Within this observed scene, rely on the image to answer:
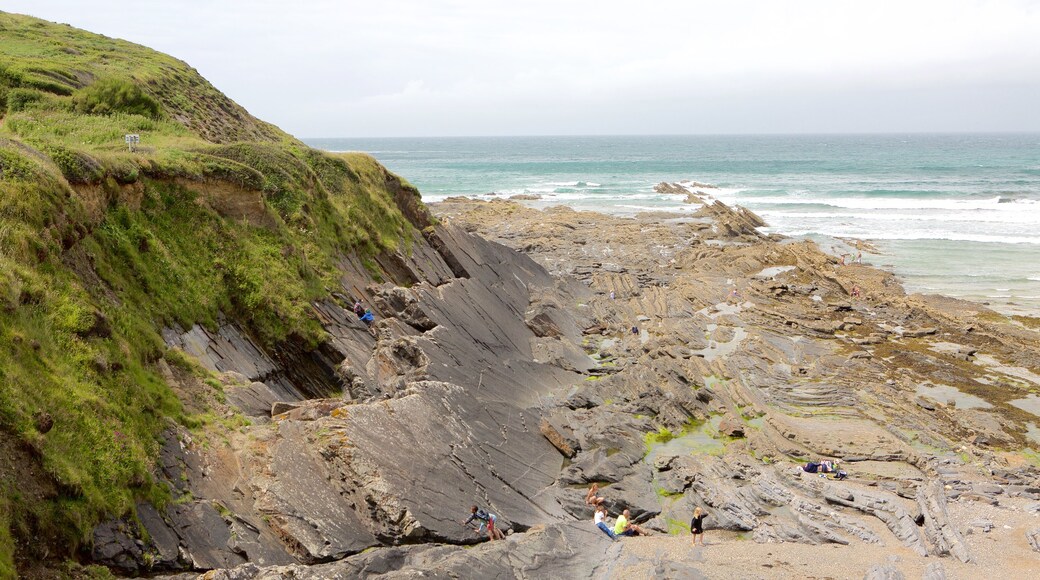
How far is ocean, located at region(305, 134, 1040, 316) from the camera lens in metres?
53.7

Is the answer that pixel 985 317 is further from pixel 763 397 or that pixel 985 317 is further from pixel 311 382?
pixel 311 382

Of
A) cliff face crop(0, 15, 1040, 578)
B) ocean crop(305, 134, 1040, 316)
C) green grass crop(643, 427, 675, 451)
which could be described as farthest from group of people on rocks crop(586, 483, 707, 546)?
ocean crop(305, 134, 1040, 316)

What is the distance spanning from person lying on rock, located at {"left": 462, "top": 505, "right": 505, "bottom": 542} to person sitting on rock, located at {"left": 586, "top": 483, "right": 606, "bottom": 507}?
3.76m

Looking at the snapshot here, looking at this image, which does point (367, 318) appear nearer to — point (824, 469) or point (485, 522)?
point (485, 522)

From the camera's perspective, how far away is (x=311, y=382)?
894 inches

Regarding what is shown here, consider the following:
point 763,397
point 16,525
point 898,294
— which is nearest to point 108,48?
point 16,525

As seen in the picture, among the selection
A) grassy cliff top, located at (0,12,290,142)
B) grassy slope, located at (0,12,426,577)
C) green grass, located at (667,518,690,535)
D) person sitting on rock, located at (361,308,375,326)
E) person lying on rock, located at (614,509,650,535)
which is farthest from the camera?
grassy cliff top, located at (0,12,290,142)

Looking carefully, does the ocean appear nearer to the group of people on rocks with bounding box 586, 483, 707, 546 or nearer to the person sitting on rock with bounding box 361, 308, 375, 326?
the group of people on rocks with bounding box 586, 483, 707, 546

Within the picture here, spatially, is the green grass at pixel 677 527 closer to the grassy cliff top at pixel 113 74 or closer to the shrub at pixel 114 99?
the shrub at pixel 114 99

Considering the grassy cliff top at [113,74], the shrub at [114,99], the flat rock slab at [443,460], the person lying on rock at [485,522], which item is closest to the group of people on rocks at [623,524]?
the flat rock slab at [443,460]

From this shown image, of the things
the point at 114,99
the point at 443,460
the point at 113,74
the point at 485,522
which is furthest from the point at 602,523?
the point at 113,74

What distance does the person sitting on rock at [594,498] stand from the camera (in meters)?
19.8

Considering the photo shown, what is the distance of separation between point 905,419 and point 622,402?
1082 centimetres

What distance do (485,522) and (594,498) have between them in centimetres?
416
